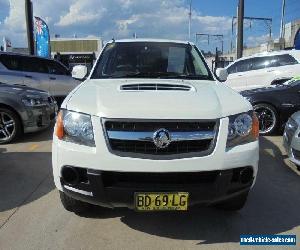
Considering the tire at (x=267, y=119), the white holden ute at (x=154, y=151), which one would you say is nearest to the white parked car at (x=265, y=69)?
the tire at (x=267, y=119)

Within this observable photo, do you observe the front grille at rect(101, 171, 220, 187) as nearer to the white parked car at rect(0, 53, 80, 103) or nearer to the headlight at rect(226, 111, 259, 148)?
the headlight at rect(226, 111, 259, 148)

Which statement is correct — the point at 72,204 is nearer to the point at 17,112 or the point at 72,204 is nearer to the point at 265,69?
the point at 17,112

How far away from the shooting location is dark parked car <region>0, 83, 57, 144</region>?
7699 mm

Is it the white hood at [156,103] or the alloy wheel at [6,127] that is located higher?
the white hood at [156,103]

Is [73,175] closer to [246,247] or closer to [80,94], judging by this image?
[80,94]

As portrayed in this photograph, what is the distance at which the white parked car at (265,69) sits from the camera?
1265cm

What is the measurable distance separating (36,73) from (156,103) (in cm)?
960

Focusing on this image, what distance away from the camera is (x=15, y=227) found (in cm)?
393

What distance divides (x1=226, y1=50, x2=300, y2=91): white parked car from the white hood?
8.79 meters

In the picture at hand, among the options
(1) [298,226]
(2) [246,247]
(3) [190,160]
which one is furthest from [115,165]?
(1) [298,226]

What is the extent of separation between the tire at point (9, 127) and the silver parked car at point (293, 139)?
4676 millimetres

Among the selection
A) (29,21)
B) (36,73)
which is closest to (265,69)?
(36,73)

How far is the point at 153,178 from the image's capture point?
3373mm

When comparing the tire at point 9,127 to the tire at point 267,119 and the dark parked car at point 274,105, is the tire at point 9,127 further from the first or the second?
the tire at point 267,119
